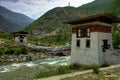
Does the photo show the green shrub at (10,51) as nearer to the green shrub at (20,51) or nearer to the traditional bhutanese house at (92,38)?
the green shrub at (20,51)

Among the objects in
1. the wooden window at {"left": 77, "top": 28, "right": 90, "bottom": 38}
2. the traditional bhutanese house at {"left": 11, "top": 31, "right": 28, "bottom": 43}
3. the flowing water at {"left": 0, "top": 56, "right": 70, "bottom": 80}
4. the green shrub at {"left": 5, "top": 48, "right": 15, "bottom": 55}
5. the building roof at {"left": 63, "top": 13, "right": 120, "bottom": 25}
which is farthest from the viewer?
the traditional bhutanese house at {"left": 11, "top": 31, "right": 28, "bottom": 43}

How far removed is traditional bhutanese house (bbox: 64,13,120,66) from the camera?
23.5 m

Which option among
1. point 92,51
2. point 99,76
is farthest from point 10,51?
point 99,76

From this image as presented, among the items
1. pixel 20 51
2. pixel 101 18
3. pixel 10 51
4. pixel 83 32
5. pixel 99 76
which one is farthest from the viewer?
pixel 20 51

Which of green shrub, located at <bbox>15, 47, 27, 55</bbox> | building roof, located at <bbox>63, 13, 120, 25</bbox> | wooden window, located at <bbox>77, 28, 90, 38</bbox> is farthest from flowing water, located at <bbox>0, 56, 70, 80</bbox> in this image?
green shrub, located at <bbox>15, 47, 27, 55</bbox>

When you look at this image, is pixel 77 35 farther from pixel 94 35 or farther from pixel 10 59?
pixel 10 59

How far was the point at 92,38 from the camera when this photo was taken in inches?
939

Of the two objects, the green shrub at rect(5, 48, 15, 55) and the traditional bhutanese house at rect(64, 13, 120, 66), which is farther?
the green shrub at rect(5, 48, 15, 55)

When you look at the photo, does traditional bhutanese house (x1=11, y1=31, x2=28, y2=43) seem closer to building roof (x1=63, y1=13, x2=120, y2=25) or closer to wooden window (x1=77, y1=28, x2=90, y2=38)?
building roof (x1=63, y1=13, x2=120, y2=25)

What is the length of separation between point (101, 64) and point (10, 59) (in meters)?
31.7

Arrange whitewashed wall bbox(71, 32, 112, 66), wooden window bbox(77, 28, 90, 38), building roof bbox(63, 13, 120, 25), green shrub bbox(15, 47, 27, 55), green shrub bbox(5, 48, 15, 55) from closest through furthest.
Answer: building roof bbox(63, 13, 120, 25) < whitewashed wall bbox(71, 32, 112, 66) < wooden window bbox(77, 28, 90, 38) < green shrub bbox(5, 48, 15, 55) < green shrub bbox(15, 47, 27, 55)

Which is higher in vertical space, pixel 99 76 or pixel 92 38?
pixel 92 38

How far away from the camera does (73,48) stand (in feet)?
88.9

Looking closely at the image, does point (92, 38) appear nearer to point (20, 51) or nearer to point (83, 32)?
point (83, 32)
